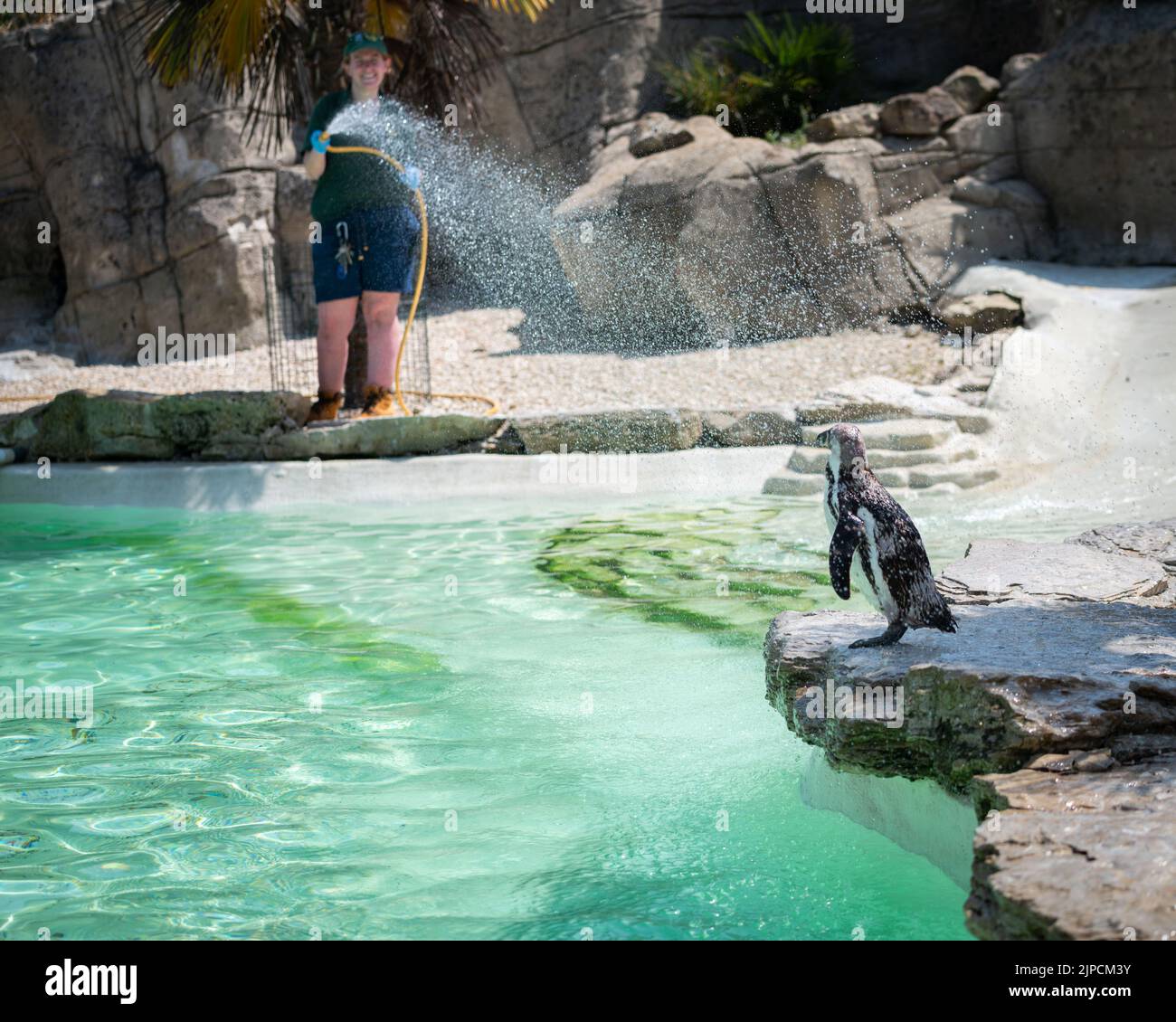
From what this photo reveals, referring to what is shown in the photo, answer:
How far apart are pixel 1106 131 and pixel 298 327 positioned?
28.2ft

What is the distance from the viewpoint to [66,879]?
2.92m

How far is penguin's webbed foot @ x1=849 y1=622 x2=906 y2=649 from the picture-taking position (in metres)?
2.96

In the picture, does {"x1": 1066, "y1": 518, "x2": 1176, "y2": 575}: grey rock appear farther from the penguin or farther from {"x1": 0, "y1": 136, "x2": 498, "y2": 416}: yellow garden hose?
{"x1": 0, "y1": 136, "x2": 498, "y2": 416}: yellow garden hose

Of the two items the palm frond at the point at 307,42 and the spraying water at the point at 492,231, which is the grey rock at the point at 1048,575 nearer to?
the palm frond at the point at 307,42

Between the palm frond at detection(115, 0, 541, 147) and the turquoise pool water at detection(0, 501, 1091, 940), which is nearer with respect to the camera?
the turquoise pool water at detection(0, 501, 1091, 940)

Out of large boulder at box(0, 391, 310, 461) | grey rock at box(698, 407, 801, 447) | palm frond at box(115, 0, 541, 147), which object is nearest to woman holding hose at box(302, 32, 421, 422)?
large boulder at box(0, 391, 310, 461)

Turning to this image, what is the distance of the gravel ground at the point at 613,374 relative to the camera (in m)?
9.69

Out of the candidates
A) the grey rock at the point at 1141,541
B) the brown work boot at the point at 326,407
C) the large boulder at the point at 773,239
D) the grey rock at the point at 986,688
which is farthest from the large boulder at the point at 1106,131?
the grey rock at the point at 986,688

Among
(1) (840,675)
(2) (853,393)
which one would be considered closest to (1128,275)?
(2) (853,393)

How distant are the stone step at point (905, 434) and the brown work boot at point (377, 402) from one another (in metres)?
2.87

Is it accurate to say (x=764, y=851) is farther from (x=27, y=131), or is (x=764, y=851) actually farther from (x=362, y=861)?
(x=27, y=131)

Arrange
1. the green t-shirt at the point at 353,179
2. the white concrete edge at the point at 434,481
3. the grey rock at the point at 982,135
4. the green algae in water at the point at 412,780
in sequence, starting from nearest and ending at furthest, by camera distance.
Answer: the green algae in water at the point at 412,780, the white concrete edge at the point at 434,481, the green t-shirt at the point at 353,179, the grey rock at the point at 982,135

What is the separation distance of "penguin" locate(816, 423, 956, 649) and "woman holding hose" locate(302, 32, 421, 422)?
231 inches

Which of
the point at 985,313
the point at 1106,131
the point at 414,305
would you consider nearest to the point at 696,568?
the point at 414,305
